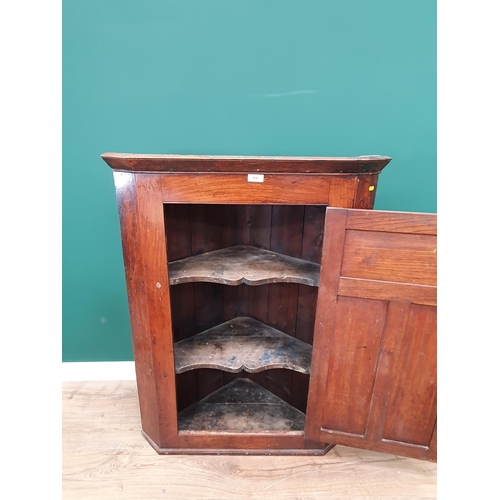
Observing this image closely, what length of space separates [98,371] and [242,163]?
1.57 m

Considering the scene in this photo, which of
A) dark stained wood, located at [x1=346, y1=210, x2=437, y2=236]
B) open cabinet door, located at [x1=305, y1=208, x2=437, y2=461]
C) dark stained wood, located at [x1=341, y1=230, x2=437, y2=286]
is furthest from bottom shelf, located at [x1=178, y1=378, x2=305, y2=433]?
dark stained wood, located at [x1=346, y1=210, x2=437, y2=236]

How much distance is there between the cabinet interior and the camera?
1453 mm

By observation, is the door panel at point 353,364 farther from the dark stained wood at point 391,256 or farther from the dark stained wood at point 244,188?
the dark stained wood at point 244,188

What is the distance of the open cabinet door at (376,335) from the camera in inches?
43.6

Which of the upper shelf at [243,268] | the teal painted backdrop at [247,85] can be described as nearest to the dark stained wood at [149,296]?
the upper shelf at [243,268]

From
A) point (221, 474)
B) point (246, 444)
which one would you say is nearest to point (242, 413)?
point (246, 444)

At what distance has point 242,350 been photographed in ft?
5.15

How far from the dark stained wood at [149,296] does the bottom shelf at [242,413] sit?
6.3 inches

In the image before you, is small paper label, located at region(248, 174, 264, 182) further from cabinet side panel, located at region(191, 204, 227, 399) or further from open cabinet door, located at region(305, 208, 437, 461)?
cabinet side panel, located at region(191, 204, 227, 399)

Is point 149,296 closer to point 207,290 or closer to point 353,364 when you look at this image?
point 207,290

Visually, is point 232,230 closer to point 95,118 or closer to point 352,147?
point 352,147

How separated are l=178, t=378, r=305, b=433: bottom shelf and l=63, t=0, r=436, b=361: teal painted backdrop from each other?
3.44 feet

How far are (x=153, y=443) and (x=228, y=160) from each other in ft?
4.32

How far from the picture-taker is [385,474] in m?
1.44
